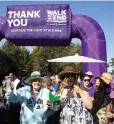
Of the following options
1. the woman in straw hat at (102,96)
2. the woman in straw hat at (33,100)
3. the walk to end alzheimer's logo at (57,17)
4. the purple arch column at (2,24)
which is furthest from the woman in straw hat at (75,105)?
the purple arch column at (2,24)

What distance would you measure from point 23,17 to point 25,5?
1.81 feet

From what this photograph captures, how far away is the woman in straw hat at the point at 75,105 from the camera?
373cm

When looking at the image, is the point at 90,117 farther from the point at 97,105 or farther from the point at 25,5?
the point at 25,5

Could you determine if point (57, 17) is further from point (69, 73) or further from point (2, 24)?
point (69, 73)

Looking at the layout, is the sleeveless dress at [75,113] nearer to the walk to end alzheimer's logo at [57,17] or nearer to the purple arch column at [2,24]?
the walk to end alzheimer's logo at [57,17]

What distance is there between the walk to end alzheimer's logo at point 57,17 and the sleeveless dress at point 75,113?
893 centimetres

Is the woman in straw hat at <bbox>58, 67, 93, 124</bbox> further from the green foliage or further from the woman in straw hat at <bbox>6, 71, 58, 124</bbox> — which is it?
the green foliage

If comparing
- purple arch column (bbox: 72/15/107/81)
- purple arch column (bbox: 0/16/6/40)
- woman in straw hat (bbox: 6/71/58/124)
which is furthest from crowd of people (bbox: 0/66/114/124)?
purple arch column (bbox: 0/16/6/40)

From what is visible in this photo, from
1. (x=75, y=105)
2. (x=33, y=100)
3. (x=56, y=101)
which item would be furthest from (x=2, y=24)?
(x=75, y=105)

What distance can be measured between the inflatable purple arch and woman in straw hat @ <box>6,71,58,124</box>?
26.6 feet

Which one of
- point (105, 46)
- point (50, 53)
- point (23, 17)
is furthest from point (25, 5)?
point (50, 53)

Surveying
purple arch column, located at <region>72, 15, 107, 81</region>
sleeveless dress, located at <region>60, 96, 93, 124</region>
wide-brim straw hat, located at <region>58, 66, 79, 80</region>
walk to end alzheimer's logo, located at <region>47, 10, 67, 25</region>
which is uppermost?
walk to end alzheimer's logo, located at <region>47, 10, 67, 25</region>

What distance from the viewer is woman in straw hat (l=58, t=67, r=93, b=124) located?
3.73 metres

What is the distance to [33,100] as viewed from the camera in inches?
160
